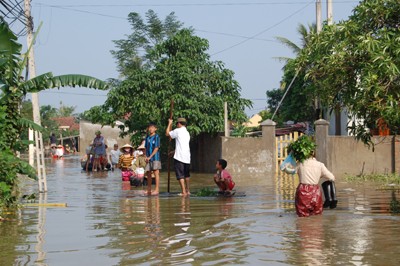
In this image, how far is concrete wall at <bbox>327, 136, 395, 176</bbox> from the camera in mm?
25719

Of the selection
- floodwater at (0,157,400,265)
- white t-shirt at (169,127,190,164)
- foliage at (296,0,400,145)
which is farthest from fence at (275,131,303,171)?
foliage at (296,0,400,145)

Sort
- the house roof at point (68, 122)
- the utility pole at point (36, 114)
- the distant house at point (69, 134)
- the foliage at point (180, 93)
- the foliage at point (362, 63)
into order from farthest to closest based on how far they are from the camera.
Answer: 1. the house roof at point (68, 122)
2. the distant house at point (69, 134)
3. the foliage at point (180, 93)
4. the utility pole at point (36, 114)
5. the foliage at point (362, 63)

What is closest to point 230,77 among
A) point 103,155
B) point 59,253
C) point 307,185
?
point 103,155

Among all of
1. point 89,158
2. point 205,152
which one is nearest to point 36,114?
point 89,158

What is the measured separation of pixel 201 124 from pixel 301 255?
72.8 feet

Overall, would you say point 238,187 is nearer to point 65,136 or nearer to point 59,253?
point 59,253

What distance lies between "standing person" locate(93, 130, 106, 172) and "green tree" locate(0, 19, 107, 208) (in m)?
15.2

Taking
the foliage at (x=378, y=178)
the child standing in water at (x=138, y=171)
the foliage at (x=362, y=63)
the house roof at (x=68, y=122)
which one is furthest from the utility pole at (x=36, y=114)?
the house roof at (x=68, y=122)

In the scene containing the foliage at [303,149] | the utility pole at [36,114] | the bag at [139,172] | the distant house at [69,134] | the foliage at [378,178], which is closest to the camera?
the foliage at [303,149]

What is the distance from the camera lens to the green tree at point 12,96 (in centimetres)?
1320

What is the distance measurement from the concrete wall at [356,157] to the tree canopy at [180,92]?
20.2 ft

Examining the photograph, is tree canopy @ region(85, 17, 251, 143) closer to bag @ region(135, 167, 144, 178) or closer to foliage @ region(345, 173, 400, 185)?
foliage @ region(345, 173, 400, 185)

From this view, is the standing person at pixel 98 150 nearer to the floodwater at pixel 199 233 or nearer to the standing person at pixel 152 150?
the standing person at pixel 152 150

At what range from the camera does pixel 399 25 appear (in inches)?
508
